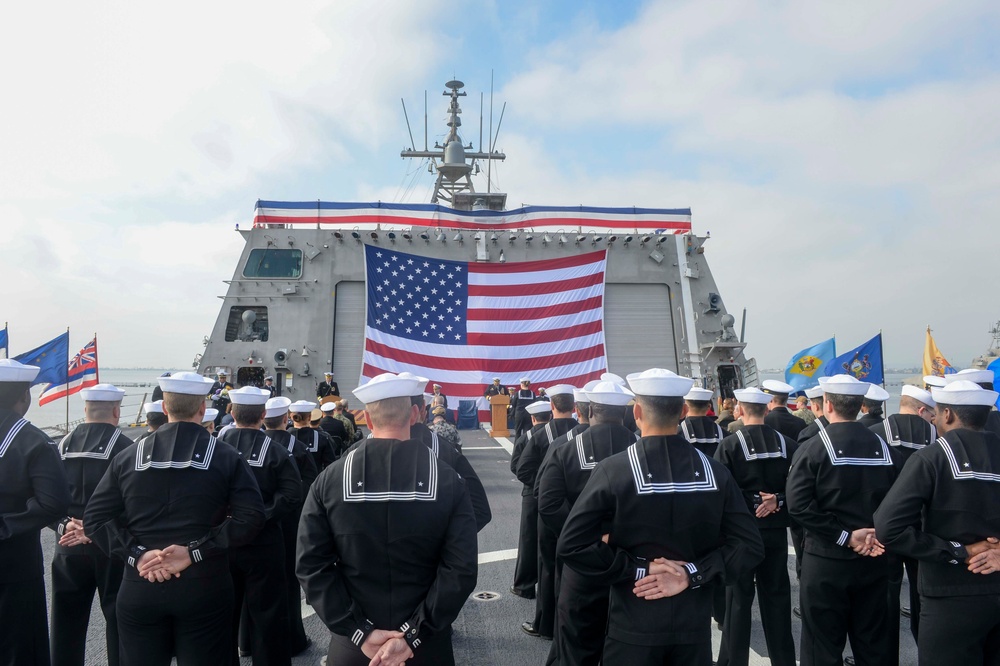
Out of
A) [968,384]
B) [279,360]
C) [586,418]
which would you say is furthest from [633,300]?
[968,384]

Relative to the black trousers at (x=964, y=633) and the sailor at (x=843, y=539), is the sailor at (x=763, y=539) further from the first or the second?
the black trousers at (x=964, y=633)

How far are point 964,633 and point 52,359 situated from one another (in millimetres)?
13225

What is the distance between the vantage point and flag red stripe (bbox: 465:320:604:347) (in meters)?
16.1

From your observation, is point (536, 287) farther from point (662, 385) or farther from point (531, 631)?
point (662, 385)

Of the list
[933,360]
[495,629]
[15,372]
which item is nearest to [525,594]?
[495,629]

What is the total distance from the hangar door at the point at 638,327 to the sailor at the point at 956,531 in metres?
13.3

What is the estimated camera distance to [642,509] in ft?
8.40

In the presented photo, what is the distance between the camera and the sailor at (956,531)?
2.87 meters

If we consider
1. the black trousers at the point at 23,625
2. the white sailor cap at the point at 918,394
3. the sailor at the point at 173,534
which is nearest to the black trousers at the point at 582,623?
the sailor at the point at 173,534

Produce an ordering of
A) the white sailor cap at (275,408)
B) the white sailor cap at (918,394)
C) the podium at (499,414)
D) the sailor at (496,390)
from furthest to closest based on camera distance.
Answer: the sailor at (496,390) < the podium at (499,414) < the white sailor cap at (275,408) < the white sailor cap at (918,394)

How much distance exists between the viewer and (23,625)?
11.1 ft

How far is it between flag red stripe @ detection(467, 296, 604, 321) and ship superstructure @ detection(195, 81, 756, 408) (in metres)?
0.67

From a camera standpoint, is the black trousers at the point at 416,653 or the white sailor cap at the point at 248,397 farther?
the white sailor cap at the point at 248,397

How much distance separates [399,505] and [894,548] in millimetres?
2260
